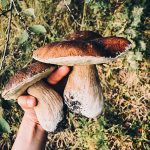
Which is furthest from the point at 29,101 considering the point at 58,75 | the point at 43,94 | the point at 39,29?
the point at 39,29

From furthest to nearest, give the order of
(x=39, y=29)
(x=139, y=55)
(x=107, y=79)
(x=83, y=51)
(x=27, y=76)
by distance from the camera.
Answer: (x=107, y=79), (x=139, y=55), (x=39, y=29), (x=27, y=76), (x=83, y=51)

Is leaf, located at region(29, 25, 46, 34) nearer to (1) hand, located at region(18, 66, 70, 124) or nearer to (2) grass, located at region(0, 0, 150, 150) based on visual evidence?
(1) hand, located at region(18, 66, 70, 124)

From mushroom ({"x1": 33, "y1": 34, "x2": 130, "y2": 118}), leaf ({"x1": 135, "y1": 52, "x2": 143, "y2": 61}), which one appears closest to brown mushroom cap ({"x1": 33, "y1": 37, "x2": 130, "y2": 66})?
mushroom ({"x1": 33, "y1": 34, "x2": 130, "y2": 118})

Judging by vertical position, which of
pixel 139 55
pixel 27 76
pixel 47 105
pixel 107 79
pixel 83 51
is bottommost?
pixel 107 79

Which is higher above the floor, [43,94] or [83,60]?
[83,60]

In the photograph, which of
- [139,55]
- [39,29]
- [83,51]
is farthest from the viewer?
[139,55]

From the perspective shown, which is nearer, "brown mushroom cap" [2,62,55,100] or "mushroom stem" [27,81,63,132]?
"brown mushroom cap" [2,62,55,100]

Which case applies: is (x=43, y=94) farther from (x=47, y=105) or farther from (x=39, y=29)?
(x=39, y=29)

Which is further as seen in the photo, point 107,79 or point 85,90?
point 107,79

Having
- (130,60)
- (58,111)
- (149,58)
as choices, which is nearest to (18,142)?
(58,111)
